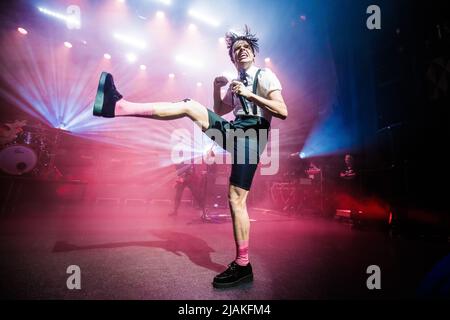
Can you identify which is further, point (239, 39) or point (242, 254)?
point (239, 39)

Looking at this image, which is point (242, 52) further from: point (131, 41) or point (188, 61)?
point (188, 61)

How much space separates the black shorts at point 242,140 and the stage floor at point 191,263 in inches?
34.3

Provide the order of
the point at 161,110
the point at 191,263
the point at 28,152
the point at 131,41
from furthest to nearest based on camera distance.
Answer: the point at 131,41, the point at 28,152, the point at 191,263, the point at 161,110

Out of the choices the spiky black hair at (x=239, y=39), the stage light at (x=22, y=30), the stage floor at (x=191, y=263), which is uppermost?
the stage light at (x=22, y=30)

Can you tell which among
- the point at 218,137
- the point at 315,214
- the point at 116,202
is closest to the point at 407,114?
the point at 315,214

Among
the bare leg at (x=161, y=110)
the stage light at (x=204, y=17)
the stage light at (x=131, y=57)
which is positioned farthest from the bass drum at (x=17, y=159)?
the stage light at (x=204, y=17)

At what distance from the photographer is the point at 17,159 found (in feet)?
16.8

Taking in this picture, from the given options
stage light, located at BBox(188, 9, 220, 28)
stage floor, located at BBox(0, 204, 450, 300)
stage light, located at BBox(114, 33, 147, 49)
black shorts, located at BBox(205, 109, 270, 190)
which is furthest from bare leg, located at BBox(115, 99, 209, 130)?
stage light, located at BBox(114, 33, 147, 49)

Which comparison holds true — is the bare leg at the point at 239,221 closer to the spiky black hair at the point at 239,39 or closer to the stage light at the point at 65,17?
the spiky black hair at the point at 239,39

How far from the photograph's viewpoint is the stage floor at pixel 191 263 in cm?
151

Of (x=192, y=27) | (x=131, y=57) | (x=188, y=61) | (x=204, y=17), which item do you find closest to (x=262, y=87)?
(x=204, y=17)

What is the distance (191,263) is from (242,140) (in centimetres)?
135

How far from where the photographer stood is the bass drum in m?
4.90

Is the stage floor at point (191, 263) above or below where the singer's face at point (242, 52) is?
below
